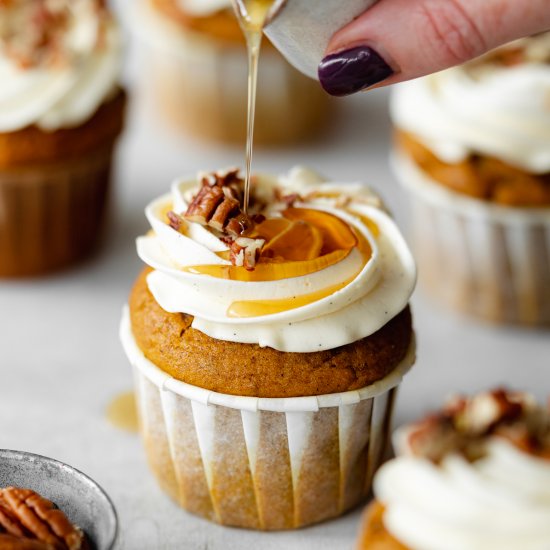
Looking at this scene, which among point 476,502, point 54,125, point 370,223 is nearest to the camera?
point 476,502

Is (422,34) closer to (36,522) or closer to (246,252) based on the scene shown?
(246,252)

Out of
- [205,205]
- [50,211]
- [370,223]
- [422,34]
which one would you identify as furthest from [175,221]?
[50,211]

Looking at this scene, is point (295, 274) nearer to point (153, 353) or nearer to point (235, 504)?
point (153, 353)

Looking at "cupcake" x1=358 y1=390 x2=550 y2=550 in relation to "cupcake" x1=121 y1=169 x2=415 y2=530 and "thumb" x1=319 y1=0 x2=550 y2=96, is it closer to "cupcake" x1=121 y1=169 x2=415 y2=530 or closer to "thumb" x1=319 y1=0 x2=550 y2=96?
"cupcake" x1=121 y1=169 x2=415 y2=530

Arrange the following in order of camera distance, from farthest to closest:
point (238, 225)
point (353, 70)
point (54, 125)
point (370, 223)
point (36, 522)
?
point (54, 125) < point (370, 223) < point (238, 225) < point (353, 70) < point (36, 522)

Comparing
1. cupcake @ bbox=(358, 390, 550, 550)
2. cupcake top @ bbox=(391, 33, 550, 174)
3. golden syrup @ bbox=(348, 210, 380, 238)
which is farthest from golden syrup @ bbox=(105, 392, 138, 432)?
cupcake top @ bbox=(391, 33, 550, 174)

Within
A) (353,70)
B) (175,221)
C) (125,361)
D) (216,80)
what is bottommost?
(125,361)

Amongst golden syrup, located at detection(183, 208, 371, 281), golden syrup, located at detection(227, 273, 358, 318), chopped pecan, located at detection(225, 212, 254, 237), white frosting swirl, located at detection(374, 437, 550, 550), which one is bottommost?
white frosting swirl, located at detection(374, 437, 550, 550)
